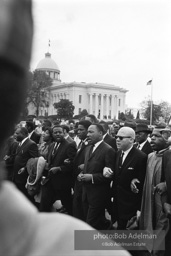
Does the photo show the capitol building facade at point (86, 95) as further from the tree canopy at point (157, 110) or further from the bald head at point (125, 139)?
the bald head at point (125, 139)

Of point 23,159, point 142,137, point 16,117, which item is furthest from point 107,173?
point 16,117

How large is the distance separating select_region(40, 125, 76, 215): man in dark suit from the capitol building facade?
81.4 meters

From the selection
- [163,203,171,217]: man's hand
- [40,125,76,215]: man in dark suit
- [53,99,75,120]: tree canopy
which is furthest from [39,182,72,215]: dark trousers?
[53,99,75,120]: tree canopy

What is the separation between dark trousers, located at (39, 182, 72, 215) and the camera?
683cm

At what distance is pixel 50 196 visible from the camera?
270 inches

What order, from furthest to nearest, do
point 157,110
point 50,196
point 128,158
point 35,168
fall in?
1. point 157,110
2. point 35,168
3. point 50,196
4. point 128,158

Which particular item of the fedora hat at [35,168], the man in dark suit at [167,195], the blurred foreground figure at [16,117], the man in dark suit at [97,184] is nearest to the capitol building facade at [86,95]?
the fedora hat at [35,168]

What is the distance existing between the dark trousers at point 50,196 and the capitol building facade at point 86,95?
8146 centimetres

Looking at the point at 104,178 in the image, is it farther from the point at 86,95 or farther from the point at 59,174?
the point at 86,95

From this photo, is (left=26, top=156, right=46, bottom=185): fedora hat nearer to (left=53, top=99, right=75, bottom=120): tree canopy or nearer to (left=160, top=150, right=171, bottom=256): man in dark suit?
(left=160, top=150, right=171, bottom=256): man in dark suit

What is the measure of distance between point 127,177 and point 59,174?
73.5 inches

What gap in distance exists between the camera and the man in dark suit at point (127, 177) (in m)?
5.22

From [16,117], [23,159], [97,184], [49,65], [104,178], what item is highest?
[49,65]

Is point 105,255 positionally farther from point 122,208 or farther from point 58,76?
point 58,76
